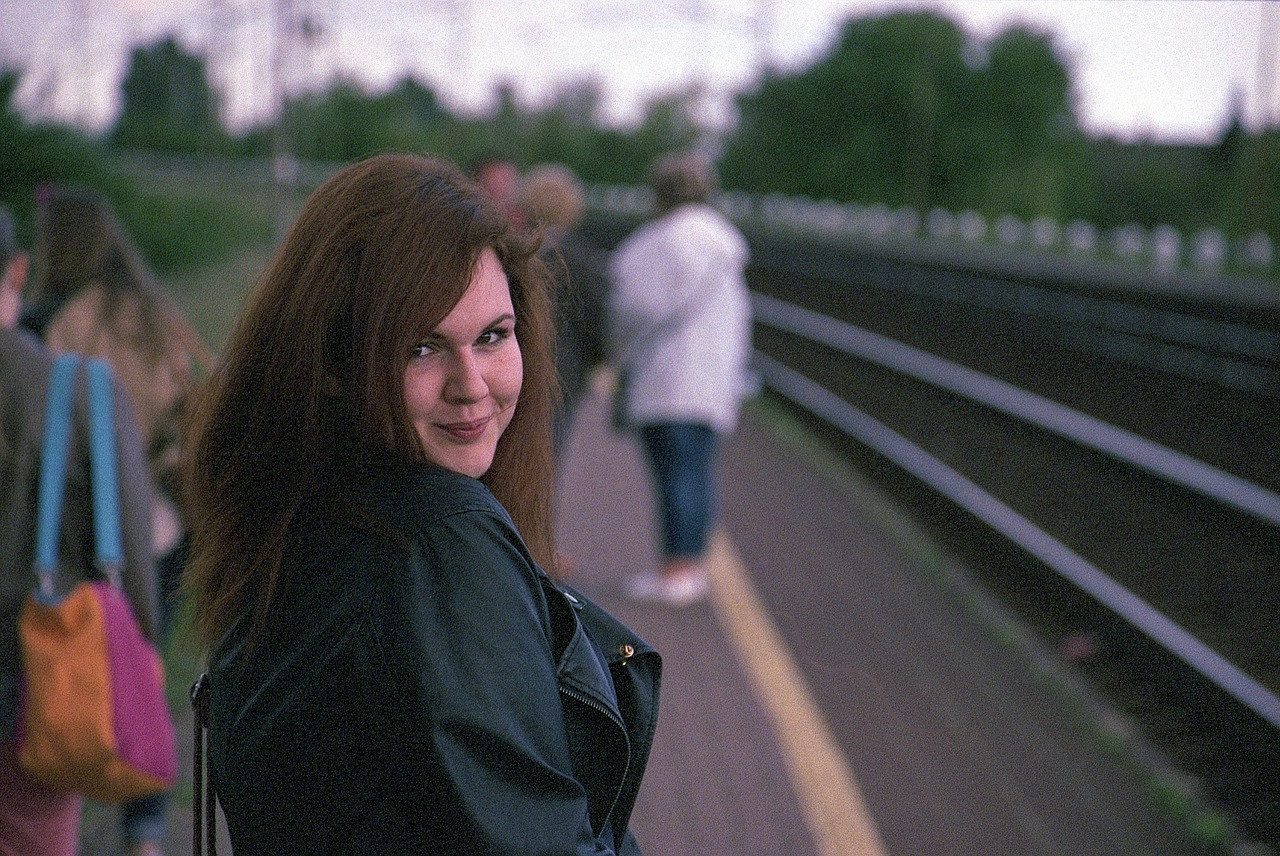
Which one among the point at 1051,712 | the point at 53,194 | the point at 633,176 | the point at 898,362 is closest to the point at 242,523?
the point at 53,194

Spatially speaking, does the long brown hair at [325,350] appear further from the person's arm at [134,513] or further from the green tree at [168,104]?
the green tree at [168,104]

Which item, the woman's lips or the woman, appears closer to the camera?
the woman

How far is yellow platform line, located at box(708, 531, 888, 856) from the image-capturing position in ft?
13.6

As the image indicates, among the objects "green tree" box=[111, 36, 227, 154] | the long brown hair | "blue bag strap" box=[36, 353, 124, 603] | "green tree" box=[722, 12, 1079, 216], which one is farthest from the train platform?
"green tree" box=[722, 12, 1079, 216]

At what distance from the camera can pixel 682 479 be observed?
6176mm

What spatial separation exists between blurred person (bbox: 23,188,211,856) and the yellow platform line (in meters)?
1.86

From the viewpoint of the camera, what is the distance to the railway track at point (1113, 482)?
17.4ft

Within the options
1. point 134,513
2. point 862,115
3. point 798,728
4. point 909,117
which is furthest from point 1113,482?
point 862,115

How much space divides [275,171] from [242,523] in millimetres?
8037

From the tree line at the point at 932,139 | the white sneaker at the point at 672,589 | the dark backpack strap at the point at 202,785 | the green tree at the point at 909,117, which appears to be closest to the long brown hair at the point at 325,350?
the dark backpack strap at the point at 202,785

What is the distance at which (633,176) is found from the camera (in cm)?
7419

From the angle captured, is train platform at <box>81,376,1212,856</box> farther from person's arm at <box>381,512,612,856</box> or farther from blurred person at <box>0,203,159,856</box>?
person's arm at <box>381,512,612,856</box>

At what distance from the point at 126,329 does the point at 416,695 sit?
2.62m

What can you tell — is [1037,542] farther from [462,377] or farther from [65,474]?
[462,377]
